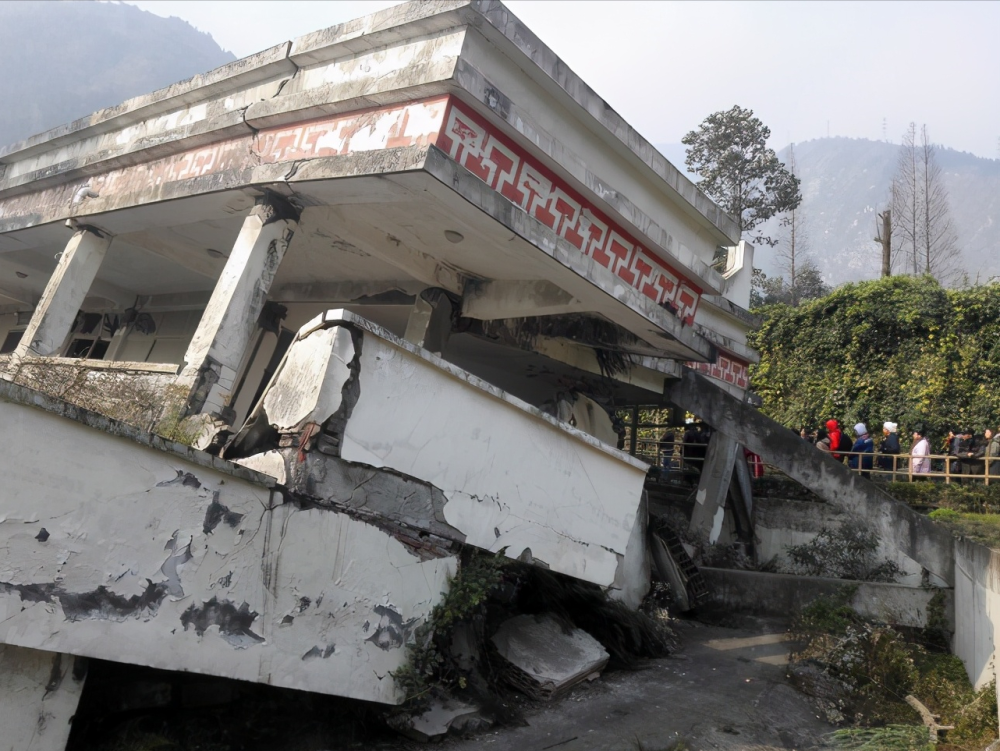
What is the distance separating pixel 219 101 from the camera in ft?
26.0

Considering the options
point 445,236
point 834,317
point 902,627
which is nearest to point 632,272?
point 445,236

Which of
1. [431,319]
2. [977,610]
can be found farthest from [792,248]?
[977,610]

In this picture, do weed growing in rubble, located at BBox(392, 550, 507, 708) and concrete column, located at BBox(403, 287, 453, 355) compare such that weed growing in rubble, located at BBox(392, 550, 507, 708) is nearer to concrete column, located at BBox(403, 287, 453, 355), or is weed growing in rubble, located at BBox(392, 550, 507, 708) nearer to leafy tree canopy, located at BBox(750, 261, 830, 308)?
concrete column, located at BBox(403, 287, 453, 355)

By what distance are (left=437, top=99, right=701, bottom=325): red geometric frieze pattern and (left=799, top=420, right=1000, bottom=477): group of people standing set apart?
5.90 metres

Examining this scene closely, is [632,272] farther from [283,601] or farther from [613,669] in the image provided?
[283,601]

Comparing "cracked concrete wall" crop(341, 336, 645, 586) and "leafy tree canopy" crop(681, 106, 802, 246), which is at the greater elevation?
"leafy tree canopy" crop(681, 106, 802, 246)

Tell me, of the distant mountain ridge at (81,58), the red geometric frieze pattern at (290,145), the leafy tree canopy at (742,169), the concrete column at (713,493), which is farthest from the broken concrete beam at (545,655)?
the distant mountain ridge at (81,58)

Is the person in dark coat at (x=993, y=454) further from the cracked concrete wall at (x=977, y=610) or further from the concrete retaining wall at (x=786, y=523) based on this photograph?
the cracked concrete wall at (x=977, y=610)

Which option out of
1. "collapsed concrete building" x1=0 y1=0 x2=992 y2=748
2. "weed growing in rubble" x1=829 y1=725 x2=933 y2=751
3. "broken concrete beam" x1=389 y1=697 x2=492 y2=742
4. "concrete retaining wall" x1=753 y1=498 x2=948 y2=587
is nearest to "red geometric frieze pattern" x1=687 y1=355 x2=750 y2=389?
"collapsed concrete building" x1=0 y1=0 x2=992 y2=748

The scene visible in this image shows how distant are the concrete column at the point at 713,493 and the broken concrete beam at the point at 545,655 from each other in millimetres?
5119

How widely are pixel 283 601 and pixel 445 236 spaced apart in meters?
3.80

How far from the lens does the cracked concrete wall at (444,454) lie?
4723 mm

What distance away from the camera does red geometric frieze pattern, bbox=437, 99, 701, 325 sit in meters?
6.04

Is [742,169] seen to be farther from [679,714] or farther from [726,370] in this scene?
[679,714]
